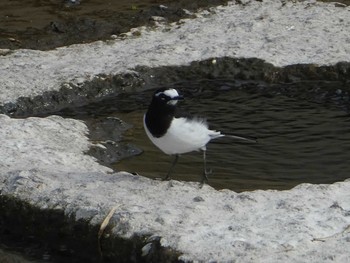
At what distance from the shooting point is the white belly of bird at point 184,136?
607 cm

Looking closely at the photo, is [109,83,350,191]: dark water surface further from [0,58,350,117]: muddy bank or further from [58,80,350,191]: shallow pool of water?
[0,58,350,117]: muddy bank

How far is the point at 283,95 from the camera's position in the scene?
8.63 m

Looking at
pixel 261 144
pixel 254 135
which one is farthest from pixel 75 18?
pixel 261 144

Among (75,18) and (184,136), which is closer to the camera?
(184,136)

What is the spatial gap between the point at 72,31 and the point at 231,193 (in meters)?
4.96

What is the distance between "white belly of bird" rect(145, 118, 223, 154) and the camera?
6074 millimetres

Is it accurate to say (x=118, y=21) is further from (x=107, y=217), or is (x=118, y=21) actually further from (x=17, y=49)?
(x=107, y=217)

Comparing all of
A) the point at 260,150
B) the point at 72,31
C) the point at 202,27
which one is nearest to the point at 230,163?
the point at 260,150

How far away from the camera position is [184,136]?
20.0ft

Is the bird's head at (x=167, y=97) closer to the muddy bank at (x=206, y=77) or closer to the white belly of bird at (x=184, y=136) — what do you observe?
the white belly of bird at (x=184, y=136)

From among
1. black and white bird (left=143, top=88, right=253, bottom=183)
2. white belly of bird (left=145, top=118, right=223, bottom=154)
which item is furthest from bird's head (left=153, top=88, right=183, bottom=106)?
white belly of bird (left=145, top=118, right=223, bottom=154)

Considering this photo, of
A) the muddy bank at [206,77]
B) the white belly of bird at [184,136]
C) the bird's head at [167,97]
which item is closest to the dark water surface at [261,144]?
the muddy bank at [206,77]

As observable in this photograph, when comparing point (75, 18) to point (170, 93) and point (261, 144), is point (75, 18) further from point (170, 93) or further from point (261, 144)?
point (170, 93)

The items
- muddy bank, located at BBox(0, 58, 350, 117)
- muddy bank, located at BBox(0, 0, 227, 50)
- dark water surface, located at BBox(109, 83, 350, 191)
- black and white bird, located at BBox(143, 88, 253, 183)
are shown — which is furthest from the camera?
muddy bank, located at BBox(0, 0, 227, 50)
